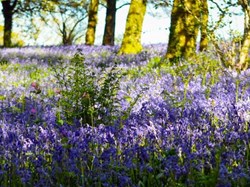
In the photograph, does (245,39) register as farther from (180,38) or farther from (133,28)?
(133,28)

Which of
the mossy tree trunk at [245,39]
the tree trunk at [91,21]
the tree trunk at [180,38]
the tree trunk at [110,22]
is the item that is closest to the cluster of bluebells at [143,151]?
the mossy tree trunk at [245,39]

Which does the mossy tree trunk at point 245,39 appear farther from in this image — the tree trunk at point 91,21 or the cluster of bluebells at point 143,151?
the tree trunk at point 91,21

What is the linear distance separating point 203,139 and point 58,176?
1.17 meters

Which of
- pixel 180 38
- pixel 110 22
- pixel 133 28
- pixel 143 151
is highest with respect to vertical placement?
pixel 110 22

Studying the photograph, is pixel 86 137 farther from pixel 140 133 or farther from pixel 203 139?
pixel 203 139

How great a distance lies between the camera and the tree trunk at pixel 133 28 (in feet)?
52.4

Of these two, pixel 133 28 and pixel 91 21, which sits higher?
pixel 91 21

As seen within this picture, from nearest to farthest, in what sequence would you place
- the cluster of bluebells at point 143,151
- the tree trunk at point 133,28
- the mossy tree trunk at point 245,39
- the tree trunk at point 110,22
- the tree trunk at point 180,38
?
the cluster of bluebells at point 143,151
the mossy tree trunk at point 245,39
the tree trunk at point 180,38
the tree trunk at point 133,28
the tree trunk at point 110,22

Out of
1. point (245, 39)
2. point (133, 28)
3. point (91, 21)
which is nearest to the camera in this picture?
point (245, 39)

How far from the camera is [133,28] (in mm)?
16562

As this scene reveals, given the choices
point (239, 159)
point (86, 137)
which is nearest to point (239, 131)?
point (239, 159)

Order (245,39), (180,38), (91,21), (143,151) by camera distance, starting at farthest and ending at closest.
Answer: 1. (91,21)
2. (180,38)
3. (245,39)
4. (143,151)

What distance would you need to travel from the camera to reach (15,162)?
3.29 metres

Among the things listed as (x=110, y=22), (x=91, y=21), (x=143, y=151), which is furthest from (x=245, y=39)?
(x=91, y=21)
